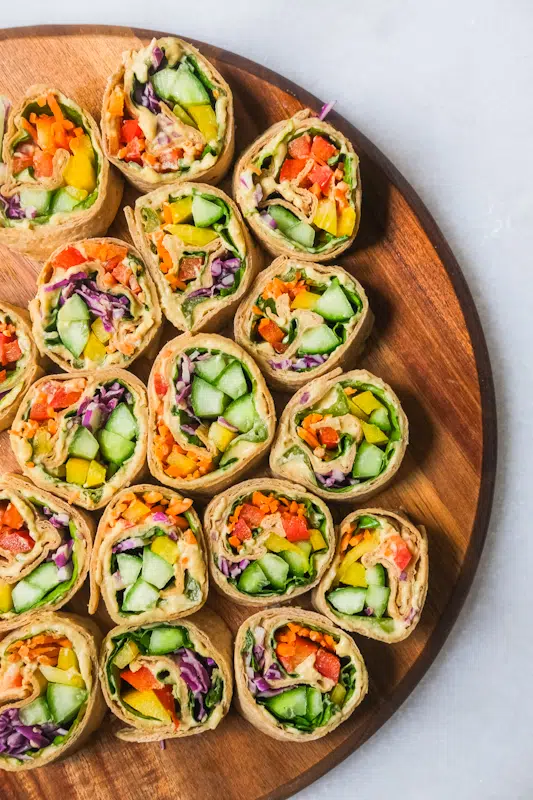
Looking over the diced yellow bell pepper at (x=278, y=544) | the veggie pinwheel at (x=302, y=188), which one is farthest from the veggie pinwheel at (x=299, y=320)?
the diced yellow bell pepper at (x=278, y=544)

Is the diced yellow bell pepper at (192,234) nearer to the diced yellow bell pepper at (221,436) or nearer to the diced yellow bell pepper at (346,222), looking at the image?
the diced yellow bell pepper at (346,222)

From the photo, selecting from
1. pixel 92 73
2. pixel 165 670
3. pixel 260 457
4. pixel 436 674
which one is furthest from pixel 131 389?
pixel 436 674

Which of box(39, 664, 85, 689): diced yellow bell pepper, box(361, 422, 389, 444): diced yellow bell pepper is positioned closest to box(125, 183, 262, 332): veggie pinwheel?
box(361, 422, 389, 444): diced yellow bell pepper

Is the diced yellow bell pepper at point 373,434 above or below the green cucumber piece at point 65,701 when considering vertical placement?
above

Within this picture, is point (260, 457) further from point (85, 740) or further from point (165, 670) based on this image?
point (85, 740)

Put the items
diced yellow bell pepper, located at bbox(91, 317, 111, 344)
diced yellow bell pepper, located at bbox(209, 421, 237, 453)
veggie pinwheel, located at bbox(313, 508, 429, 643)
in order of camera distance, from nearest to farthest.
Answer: veggie pinwheel, located at bbox(313, 508, 429, 643) < diced yellow bell pepper, located at bbox(209, 421, 237, 453) < diced yellow bell pepper, located at bbox(91, 317, 111, 344)

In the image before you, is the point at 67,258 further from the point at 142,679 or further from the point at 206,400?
the point at 142,679

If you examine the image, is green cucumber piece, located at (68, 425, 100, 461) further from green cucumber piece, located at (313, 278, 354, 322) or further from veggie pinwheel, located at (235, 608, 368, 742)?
green cucumber piece, located at (313, 278, 354, 322)
